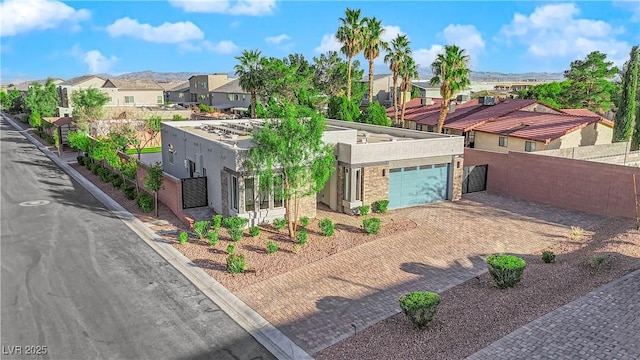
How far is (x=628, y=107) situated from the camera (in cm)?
3866

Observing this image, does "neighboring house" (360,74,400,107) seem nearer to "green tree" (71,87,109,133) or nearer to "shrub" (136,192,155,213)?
"green tree" (71,87,109,133)

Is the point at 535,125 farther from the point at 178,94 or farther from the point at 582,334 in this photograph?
the point at 178,94

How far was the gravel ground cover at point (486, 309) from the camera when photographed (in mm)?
12156

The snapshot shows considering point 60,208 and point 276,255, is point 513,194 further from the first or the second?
point 60,208

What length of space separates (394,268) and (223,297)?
644 centimetres

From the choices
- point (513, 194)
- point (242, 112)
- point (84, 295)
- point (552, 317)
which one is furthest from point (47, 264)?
point (242, 112)

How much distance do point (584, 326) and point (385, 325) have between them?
17.3 ft

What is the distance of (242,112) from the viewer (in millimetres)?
69250

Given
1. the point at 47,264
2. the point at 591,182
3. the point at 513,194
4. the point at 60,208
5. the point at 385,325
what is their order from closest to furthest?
the point at 385,325
the point at 47,264
the point at 591,182
the point at 60,208
the point at 513,194

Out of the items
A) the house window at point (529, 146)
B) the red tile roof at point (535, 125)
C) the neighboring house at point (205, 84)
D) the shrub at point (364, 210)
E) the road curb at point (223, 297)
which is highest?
the neighboring house at point (205, 84)

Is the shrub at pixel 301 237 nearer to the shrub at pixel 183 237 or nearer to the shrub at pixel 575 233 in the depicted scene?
the shrub at pixel 183 237

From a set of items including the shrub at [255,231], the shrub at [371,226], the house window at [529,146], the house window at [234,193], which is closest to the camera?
the shrub at [255,231]

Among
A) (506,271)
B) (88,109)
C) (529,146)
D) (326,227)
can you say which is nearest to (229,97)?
(88,109)

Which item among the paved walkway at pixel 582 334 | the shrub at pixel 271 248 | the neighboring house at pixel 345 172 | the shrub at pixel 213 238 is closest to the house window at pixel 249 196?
the neighboring house at pixel 345 172
